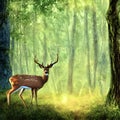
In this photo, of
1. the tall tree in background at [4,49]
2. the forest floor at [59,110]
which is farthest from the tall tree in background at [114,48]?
the tall tree in background at [4,49]

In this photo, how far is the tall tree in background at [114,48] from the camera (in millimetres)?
16688

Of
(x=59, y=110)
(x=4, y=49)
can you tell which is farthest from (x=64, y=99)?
(x=4, y=49)

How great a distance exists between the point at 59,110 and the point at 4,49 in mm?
4821

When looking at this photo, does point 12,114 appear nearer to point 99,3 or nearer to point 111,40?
point 111,40

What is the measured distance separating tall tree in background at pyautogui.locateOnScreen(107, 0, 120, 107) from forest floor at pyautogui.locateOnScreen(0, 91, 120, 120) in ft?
1.68

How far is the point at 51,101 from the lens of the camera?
18.0m

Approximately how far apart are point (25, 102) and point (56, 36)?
32892mm

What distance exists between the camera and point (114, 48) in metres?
16.8

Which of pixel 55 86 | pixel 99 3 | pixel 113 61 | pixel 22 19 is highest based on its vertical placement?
pixel 99 3

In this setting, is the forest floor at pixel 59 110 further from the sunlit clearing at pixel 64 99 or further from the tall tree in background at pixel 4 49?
the tall tree in background at pixel 4 49

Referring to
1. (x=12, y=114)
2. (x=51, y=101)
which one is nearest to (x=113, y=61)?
(x=51, y=101)

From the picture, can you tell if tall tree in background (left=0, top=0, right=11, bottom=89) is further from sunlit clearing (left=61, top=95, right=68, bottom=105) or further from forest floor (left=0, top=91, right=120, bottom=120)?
sunlit clearing (left=61, top=95, right=68, bottom=105)

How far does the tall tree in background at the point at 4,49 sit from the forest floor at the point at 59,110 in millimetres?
1551

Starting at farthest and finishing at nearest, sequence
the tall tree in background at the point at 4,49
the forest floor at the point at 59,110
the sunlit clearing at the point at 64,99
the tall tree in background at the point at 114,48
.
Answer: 1. the tall tree in background at the point at 4,49
2. the sunlit clearing at the point at 64,99
3. the tall tree in background at the point at 114,48
4. the forest floor at the point at 59,110
